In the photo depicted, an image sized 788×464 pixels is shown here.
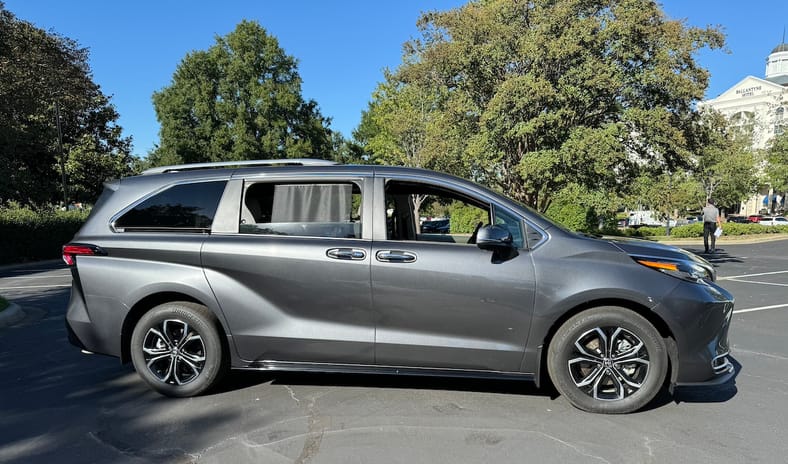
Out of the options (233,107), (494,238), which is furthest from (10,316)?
(233,107)

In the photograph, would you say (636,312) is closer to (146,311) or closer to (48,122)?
(146,311)

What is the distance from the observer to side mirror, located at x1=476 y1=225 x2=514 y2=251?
3.44m

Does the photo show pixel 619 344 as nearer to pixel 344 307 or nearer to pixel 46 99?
pixel 344 307

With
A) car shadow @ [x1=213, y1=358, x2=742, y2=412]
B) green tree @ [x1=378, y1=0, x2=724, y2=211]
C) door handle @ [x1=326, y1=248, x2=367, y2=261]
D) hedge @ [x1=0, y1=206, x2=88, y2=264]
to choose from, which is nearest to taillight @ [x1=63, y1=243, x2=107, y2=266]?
car shadow @ [x1=213, y1=358, x2=742, y2=412]

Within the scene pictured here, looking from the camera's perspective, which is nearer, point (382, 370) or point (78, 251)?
point (382, 370)

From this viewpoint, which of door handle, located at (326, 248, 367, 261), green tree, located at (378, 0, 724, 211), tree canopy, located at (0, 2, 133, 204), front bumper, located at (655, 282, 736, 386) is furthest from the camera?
tree canopy, located at (0, 2, 133, 204)

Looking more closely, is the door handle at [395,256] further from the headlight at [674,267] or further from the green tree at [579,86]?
the green tree at [579,86]

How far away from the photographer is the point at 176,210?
402cm

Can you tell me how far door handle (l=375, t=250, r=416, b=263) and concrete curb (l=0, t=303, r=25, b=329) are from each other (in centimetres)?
605

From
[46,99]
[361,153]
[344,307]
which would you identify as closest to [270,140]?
[361,153]

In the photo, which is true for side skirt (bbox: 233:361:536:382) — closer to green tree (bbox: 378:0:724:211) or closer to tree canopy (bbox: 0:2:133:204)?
green tree (bbox: 378:0:724:211)

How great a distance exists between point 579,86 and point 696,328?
7.88 meters

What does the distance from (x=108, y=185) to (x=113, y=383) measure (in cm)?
177

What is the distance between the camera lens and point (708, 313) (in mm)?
3387
